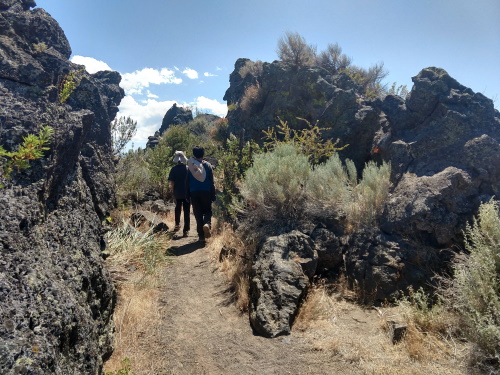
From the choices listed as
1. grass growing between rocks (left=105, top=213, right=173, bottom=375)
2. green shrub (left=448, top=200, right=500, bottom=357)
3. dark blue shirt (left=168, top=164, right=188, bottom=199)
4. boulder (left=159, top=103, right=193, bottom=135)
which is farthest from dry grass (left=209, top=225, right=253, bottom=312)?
boulder (left=159, top=103, right=193, bottom=135)

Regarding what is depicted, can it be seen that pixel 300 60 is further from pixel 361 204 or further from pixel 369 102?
pixel 361 204

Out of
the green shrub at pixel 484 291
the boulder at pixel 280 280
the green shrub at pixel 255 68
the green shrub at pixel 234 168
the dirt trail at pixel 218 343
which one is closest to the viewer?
the green shrub at pixel 484 291

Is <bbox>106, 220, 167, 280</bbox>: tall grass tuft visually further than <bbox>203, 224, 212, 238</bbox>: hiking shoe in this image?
No

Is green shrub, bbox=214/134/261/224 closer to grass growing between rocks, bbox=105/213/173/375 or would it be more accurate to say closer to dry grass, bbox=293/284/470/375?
grass growing between rocks, bbox=105/213/173/375

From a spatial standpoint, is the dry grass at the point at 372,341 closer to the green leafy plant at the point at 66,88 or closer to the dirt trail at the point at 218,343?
the dirt trail at the point at 218,343

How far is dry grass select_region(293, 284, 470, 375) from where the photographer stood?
2.86m

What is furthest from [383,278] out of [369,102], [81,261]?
[369,102]

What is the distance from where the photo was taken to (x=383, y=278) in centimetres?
424

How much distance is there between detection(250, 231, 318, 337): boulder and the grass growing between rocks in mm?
1148

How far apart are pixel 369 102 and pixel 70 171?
7.58m

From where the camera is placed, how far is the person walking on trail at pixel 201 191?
6.17m

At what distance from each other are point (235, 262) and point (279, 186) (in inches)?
54.5

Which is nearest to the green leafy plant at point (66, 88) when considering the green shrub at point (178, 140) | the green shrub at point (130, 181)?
the green shrub at point (130, 181)

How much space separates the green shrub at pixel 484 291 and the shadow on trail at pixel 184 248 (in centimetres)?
414
